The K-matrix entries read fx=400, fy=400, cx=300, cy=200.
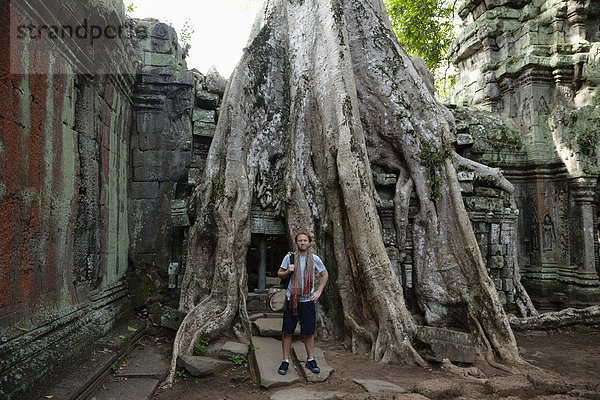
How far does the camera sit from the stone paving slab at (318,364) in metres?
2.98

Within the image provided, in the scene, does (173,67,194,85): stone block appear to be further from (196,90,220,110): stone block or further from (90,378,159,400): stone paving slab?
(90,378,159,400): stone paving slab

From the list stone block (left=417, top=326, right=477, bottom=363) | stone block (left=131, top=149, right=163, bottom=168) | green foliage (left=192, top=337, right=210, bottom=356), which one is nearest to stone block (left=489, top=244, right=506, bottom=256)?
stone block (left=417, top=326, right=477, bottom=363)

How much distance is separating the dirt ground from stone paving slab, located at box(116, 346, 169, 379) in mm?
327

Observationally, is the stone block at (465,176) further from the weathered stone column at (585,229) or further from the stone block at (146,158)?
the stone block at (146,158)

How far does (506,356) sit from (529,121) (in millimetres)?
4793

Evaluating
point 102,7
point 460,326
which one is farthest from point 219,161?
point 460,326

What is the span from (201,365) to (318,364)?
932 millimetres

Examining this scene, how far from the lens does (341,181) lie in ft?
13.2

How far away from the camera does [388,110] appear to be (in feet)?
16.1

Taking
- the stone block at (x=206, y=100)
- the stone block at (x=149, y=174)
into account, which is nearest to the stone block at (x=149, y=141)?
the stone block at (x=149, y=174)

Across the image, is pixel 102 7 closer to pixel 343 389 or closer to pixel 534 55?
pixel 343 389

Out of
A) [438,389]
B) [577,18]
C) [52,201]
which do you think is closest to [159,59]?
[52,201]

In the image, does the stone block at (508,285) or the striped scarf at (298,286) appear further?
the stone block at (508,285)

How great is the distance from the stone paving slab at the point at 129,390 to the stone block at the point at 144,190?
109 inches
